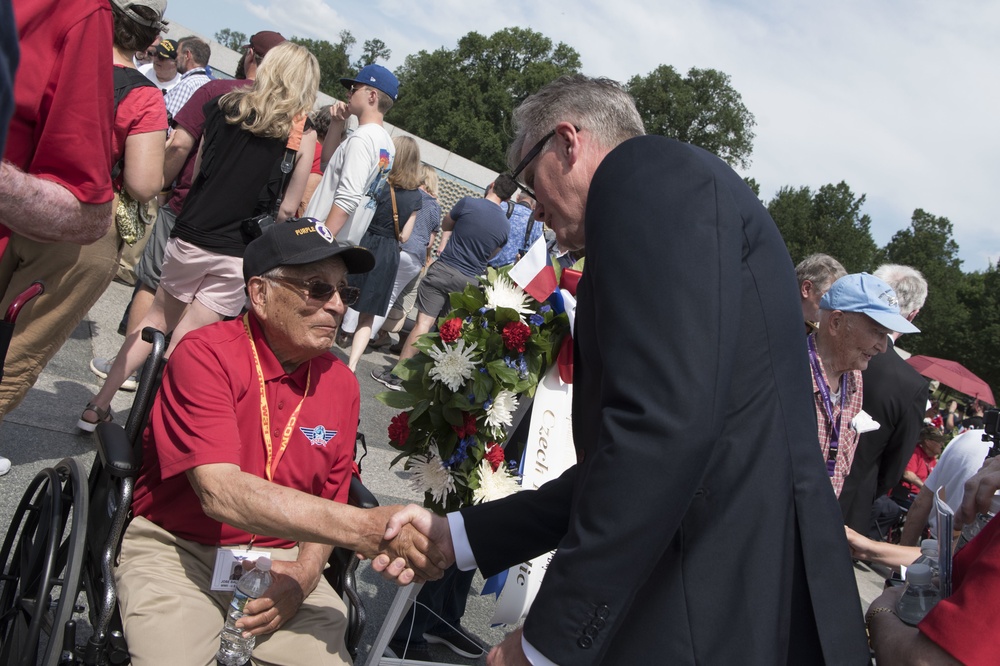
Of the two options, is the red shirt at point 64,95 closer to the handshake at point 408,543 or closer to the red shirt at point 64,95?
the red shirt at point 64,95

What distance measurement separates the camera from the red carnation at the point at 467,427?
3268 millimetres

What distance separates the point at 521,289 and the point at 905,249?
75.6 m

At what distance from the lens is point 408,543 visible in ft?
7.41

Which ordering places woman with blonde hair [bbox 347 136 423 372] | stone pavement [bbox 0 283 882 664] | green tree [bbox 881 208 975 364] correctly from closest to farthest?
1. stone pavement [bbox 0 283 882 664]
2. woman with blonde hair [bbox 347 136 423 372]
3. green tree [bbox 881 208 975 364]

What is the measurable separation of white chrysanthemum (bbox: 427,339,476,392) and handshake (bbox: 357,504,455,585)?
0.90 m

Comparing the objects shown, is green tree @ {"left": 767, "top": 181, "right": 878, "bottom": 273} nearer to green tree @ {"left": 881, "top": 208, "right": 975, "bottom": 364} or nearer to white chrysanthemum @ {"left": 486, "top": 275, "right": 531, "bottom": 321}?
green tree @ {"left": 881, "top": 208, "right": 975, "bottom": 364}

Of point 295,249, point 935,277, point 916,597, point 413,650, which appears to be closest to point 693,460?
point 916,597

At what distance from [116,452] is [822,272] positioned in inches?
150

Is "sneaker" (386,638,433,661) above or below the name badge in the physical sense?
below

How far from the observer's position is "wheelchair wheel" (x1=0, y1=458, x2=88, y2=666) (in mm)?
2150

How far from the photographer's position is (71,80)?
2.10 m

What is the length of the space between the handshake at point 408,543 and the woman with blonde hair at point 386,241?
4883mm

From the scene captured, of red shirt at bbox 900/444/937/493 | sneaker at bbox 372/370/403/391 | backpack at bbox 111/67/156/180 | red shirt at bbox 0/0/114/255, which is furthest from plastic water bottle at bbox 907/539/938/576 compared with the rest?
red shirt at bbox 900/444/937/493

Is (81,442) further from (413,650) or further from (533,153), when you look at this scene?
(533,153)
